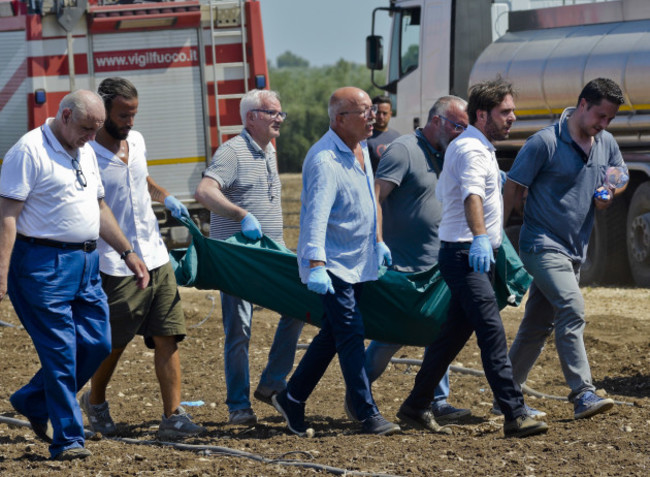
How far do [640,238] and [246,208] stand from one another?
311 inches

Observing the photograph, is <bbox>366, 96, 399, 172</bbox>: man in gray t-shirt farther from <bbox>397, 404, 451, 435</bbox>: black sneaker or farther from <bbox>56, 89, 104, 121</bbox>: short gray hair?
<bbox>56, 89, 104, 121</bbox>: short gray hair

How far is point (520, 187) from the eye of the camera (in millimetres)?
7129

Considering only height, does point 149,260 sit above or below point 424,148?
below

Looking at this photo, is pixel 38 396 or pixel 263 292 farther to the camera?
pixel 263 292

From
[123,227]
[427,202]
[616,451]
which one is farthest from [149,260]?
[616,451]

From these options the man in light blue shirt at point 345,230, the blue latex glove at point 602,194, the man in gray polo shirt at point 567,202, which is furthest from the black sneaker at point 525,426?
the blue latex glove at point 602,194

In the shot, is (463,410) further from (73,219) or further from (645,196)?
(645,196)

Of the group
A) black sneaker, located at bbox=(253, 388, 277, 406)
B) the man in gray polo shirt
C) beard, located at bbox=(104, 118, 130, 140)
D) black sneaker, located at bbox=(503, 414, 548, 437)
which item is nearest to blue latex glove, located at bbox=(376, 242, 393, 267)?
the man in gray polo shirt

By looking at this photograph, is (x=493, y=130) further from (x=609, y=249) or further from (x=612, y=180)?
(x=609, y=249)

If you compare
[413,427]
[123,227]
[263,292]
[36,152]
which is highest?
[36,152]

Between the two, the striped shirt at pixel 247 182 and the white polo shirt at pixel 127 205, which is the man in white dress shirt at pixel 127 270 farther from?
the striped shirt at pixel 247 182

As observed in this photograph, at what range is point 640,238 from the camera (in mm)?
14125

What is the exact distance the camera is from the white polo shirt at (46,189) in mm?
6008

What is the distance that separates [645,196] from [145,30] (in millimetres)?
6581
